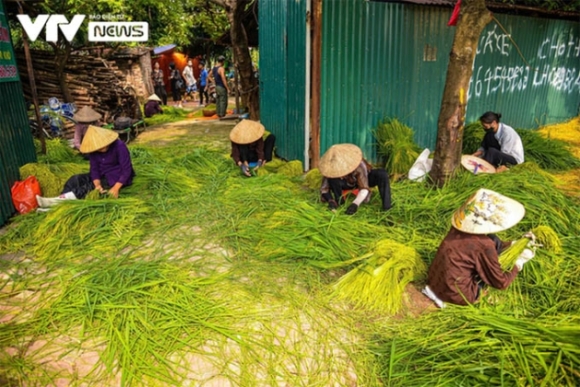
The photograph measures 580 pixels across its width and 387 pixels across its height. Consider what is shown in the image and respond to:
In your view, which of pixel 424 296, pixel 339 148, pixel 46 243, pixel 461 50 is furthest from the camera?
pixel 461 50

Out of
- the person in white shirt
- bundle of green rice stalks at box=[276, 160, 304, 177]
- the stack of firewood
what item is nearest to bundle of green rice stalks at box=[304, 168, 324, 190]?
bundle of green rice stalks at box=[276, 160, 304, 177]

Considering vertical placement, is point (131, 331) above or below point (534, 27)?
below

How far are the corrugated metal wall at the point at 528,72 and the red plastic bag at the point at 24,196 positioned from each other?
7098 millimetres

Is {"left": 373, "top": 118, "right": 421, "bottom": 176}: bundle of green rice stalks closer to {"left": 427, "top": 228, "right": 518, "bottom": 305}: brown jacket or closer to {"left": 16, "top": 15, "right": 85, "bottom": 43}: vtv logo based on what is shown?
{"left": 427, "top": 228, "right": 518, "bottom": 305}: brown jacket

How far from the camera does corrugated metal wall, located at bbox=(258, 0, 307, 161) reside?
5.37m

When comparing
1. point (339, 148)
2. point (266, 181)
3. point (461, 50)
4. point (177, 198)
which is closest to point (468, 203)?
point (339, 148)

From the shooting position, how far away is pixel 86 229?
3682 mm

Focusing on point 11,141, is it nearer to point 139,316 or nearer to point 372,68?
point 139,316

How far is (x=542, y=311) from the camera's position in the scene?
2.57 m

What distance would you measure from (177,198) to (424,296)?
2.99 meters

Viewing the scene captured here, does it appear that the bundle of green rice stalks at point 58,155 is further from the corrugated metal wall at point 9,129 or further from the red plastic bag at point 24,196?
the red plastic bag at point 24,196

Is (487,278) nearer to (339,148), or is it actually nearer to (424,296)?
(424,296)

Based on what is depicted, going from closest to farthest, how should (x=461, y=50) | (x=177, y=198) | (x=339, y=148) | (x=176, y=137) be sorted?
(x=339, y=148)
(x=461, y=50)
(x=177, y=198)
(x=176, y=137)

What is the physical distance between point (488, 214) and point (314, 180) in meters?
2.68
